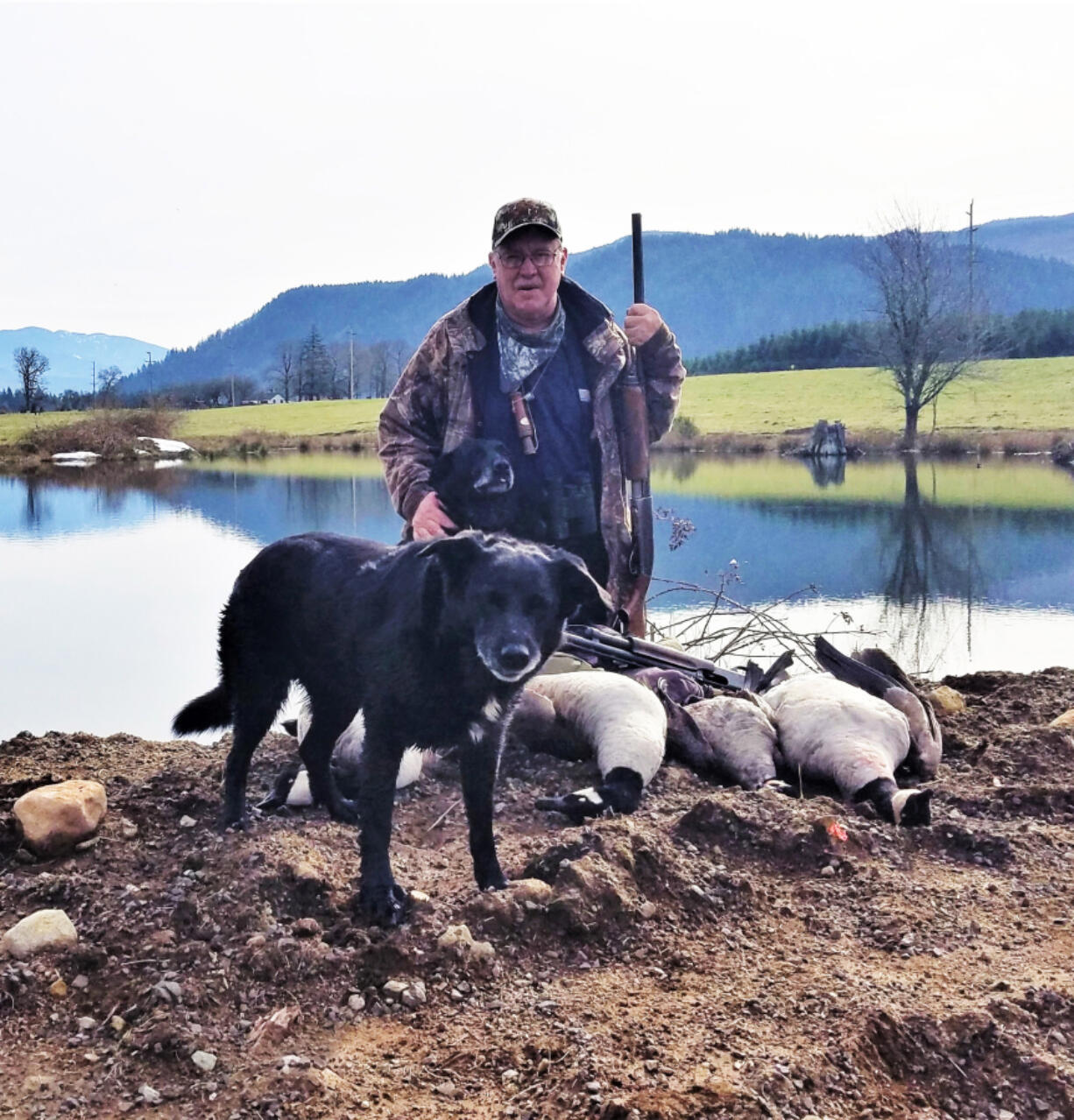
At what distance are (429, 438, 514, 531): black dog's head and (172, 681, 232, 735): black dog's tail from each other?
1.54 m

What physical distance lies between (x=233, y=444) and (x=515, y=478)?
1246 inches

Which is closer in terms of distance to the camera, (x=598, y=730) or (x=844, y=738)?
(x=598, y=730)

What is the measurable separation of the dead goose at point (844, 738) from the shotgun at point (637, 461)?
1.16 meters

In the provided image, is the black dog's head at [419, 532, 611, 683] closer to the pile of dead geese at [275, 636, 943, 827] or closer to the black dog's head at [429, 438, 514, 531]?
the pile of dead geese at [275, 636, 943, 827]

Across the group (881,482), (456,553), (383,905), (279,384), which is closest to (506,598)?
(456,553)

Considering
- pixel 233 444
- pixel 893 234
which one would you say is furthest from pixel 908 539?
pixel 893 234

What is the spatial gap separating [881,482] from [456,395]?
31.4 metres

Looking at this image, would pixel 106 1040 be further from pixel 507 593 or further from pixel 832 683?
pixel 832 683

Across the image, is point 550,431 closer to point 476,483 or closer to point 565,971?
point 476,483

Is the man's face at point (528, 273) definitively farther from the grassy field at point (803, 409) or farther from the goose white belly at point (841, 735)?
the grassy field at point (803, 409)

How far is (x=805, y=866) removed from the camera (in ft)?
14.5

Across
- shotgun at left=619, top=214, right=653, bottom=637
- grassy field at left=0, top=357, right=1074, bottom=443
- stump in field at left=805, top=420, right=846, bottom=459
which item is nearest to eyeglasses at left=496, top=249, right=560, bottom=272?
shotgun at left=619, top=214, right=653, bottom=637

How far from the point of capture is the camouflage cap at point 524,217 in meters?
5.20

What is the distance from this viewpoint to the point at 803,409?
193 feet
